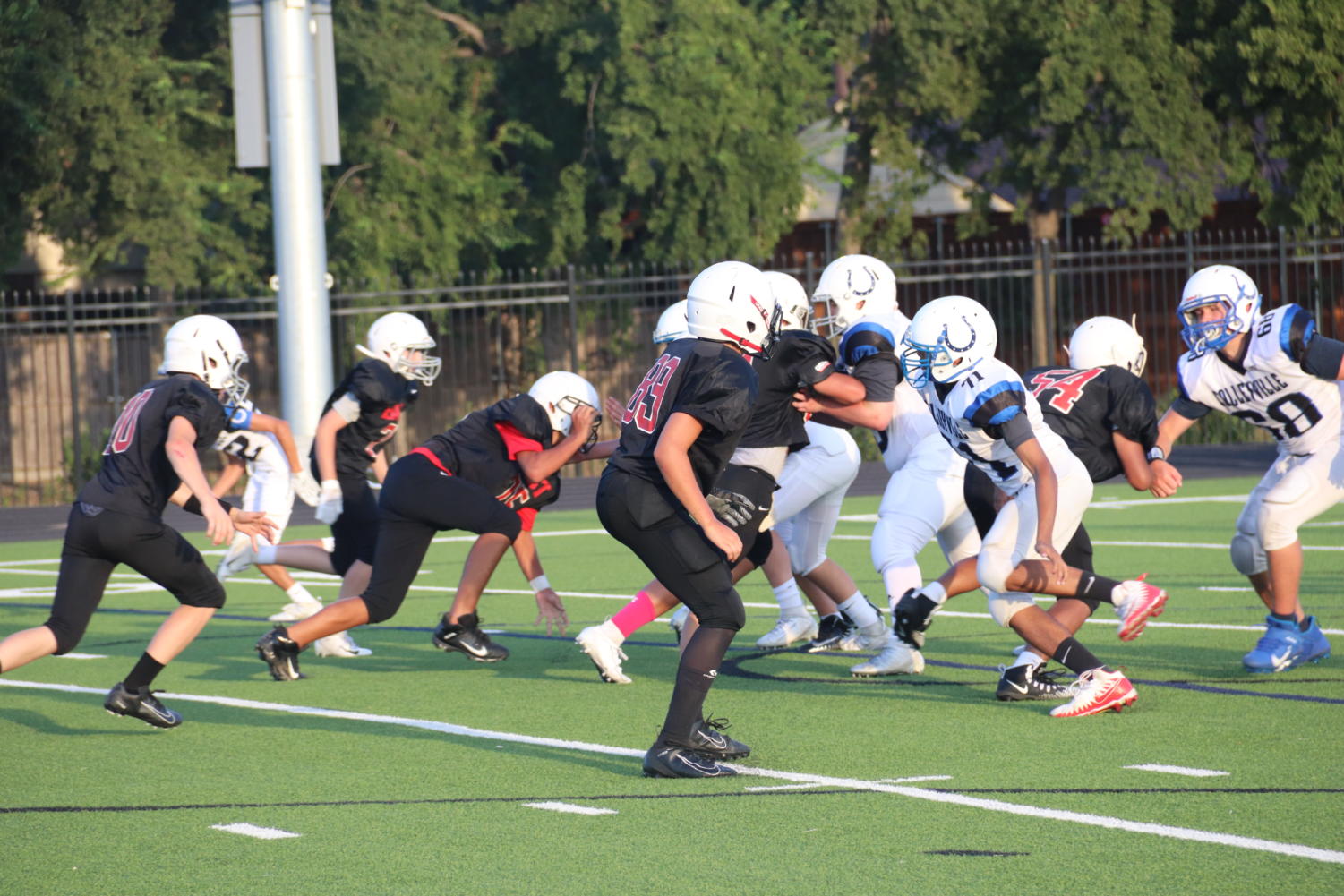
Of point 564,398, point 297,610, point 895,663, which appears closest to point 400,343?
point 564,398

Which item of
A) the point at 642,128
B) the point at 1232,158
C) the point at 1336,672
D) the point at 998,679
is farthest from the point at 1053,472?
the point at 1232,158

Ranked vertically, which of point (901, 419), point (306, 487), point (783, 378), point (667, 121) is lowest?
point (306, 487)

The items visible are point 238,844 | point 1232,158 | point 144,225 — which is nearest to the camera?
point 238,844

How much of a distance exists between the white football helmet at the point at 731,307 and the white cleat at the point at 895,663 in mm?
2340

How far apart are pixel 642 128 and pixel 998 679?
16.3 m

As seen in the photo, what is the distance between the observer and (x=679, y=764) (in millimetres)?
6137

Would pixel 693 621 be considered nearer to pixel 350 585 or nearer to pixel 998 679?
pixel 998 679

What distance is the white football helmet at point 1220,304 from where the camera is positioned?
798 centimetres

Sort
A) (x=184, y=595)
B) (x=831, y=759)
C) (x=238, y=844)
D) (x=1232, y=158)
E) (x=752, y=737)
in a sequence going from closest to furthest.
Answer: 1. (x=238, y=844)
2. (x=831, y=759)
3. (x=752, y=737)
4. (x=184, y=595)
5. (x=1232, y=158)

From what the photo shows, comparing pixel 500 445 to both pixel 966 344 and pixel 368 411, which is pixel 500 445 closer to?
pixel 368 411

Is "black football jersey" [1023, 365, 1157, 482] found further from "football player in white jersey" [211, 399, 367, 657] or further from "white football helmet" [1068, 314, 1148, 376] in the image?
"football player in white jersey" [211, 399, 367, 657]

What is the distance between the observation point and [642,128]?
912 inches

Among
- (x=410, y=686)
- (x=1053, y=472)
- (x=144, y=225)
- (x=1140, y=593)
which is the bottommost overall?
(x=410, y=686)

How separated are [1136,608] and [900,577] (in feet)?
4.39
